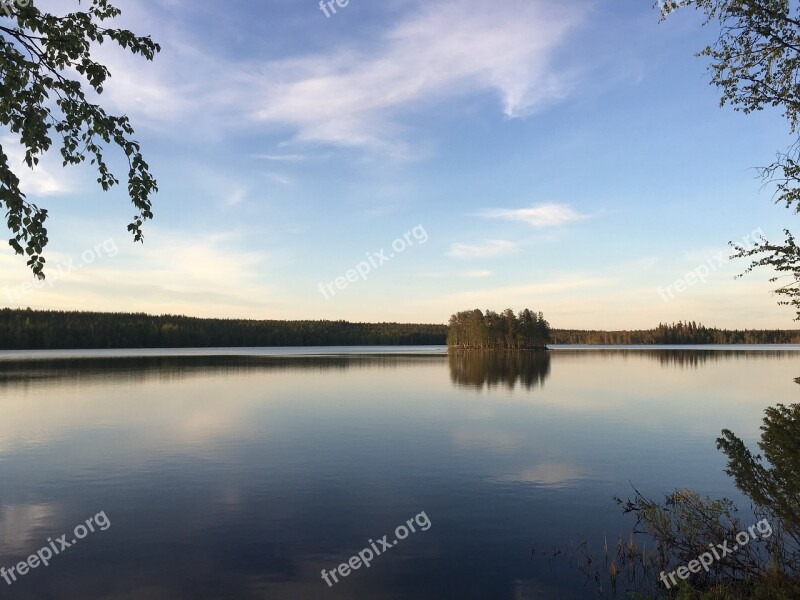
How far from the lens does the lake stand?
1362cm

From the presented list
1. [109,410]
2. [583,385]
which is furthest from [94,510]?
[583,385]

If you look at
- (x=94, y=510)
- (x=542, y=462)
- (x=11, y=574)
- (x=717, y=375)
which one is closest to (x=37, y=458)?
(x=94, y=510)

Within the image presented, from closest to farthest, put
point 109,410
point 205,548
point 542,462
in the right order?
point 205,548 < point 542,462 < point 109,410

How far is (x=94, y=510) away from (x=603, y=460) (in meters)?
20.8

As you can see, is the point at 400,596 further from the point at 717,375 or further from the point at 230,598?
the point at 717,375

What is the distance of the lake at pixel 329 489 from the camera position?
13625mm

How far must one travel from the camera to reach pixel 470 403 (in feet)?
154

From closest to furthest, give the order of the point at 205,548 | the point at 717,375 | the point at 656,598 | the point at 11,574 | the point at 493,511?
1. the point at 656,598
2. the point at 11,574
3. the point at 205,548
4. the point at 493,511
5. the point at 717,375

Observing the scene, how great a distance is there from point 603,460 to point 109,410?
36.0 m

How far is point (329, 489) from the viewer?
68.6ft

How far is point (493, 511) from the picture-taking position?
18312 millimetres

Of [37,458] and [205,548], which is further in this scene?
[37,458]

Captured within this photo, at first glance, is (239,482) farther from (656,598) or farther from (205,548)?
(656,598)

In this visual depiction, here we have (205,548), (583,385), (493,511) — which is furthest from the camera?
(583,385)
